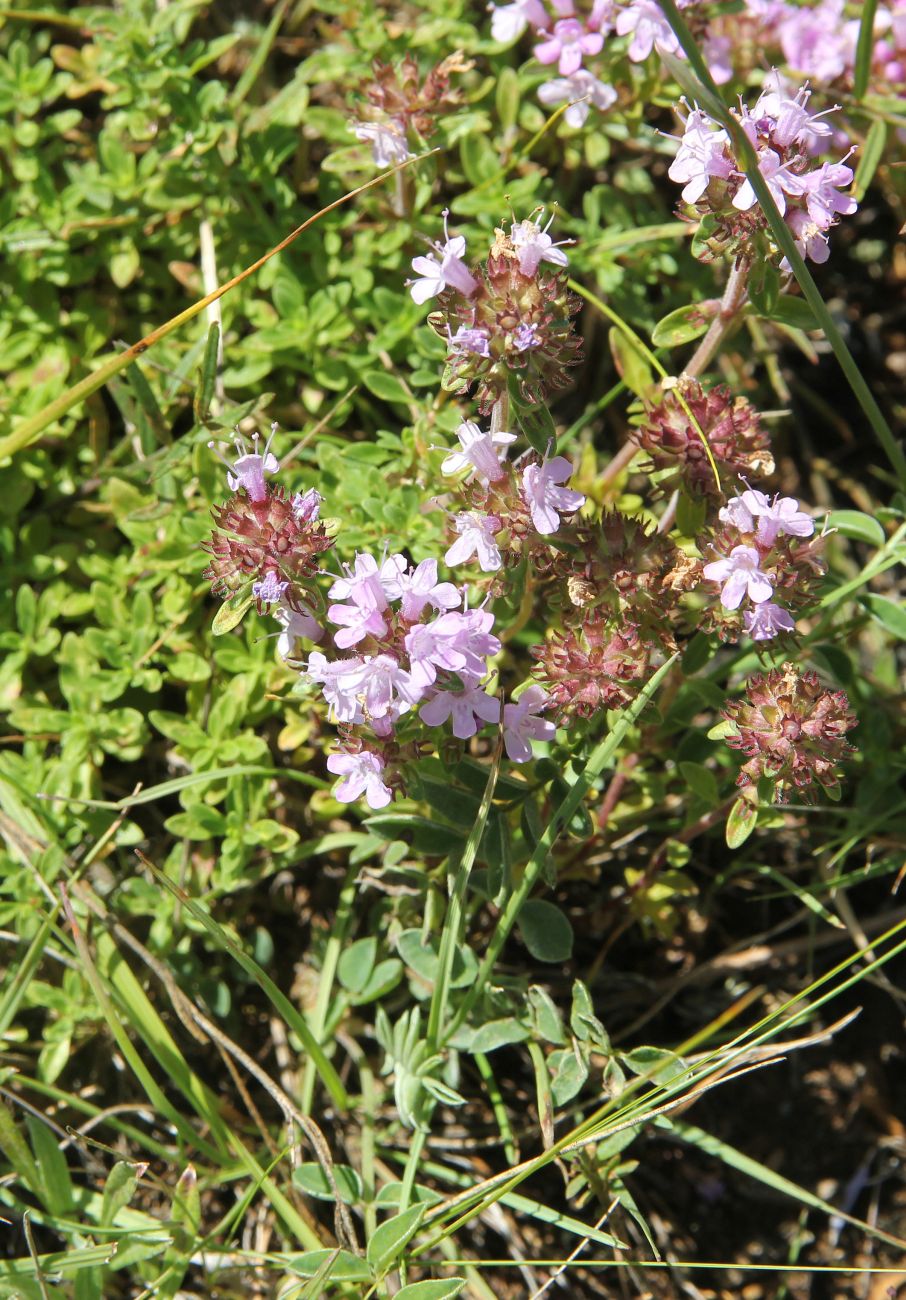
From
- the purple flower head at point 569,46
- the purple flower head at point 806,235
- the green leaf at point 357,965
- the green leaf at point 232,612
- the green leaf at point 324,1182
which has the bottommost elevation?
the green leaf at point 324,1182

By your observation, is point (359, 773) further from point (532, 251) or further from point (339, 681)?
point (532, 251)

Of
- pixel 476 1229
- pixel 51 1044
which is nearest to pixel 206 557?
pixel 51 1044

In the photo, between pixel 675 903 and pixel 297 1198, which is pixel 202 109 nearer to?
pixel 675 903

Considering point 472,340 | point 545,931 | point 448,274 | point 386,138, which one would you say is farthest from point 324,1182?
point 386,138

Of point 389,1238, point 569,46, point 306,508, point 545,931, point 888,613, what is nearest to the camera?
point 306,508

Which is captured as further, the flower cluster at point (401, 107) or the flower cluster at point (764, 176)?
the flower cluster at point (401, 107)

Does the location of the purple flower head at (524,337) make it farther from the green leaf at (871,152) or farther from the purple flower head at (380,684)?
the green leaf at (871,152)

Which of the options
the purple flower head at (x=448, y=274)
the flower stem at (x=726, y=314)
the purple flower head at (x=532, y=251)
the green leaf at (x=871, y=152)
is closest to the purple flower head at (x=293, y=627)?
the purple flower head at (x=448, y=274)
